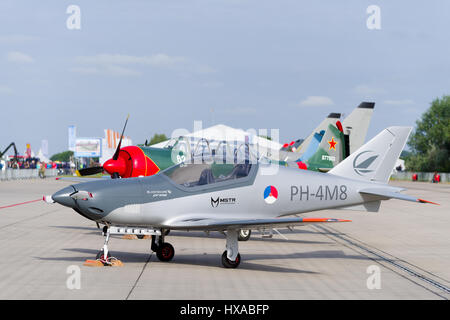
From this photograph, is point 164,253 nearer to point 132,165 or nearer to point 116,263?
point 116,263

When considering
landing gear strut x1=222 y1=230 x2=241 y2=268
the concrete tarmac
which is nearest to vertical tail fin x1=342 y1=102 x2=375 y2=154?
the concrete tarmac

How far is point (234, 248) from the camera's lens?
33.4 feet

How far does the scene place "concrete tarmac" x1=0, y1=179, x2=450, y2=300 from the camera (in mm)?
8102

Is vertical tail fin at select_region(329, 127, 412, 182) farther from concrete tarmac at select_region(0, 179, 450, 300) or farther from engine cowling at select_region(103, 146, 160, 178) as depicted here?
engine cowling at select_region(103, 146, 160, 178)

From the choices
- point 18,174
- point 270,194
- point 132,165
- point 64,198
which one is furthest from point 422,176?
point 64,198

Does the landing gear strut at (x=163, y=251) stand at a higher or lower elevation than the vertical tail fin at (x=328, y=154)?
lower

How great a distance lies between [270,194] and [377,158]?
275cm

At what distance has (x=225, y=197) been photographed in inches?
411

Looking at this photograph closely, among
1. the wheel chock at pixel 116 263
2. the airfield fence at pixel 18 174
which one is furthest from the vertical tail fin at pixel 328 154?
the airfield fence at pixel 18 174

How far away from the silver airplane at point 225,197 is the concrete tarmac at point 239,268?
72cm

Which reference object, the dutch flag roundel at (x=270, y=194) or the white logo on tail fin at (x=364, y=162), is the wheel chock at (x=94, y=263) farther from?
the white logo on tail fin at (x=364, y=162)

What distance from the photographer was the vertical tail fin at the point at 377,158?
12055 millimetres
